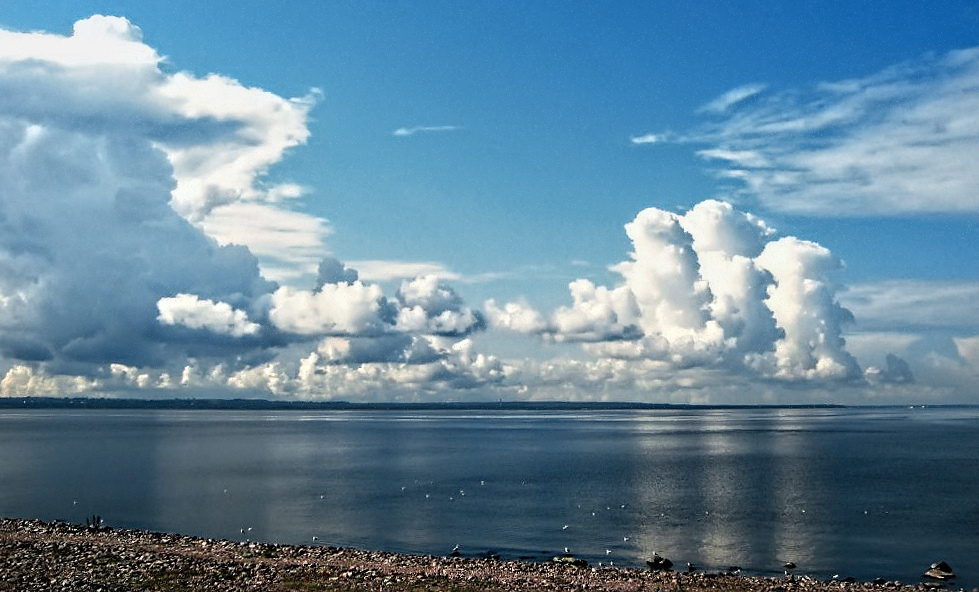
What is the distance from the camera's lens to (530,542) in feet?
217

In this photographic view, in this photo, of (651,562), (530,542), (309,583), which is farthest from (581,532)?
(309,583)

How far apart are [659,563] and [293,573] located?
2335 centimetres

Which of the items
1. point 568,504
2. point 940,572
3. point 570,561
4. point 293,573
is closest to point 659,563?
point 570,561

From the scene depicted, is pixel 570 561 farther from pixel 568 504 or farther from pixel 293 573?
pixel 568 504

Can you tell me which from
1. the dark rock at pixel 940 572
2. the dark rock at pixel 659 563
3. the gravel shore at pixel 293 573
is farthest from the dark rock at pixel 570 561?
the dark rock at pixel 940 572

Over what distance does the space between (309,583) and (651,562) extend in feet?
76.8

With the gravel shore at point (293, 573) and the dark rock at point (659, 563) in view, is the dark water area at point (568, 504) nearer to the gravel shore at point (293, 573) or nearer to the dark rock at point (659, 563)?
the dark rock at point (659, 563)

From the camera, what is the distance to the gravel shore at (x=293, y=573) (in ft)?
138

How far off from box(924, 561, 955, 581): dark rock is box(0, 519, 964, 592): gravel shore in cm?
383

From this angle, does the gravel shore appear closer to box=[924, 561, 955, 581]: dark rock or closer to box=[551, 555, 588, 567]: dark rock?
box=[551, 555, 588, 567]: dark rock

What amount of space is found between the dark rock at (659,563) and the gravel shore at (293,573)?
3377 mm

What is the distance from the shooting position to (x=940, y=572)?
54438 millimetres

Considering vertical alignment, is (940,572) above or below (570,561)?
below

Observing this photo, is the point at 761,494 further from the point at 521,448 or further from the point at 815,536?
the point at 521,448
